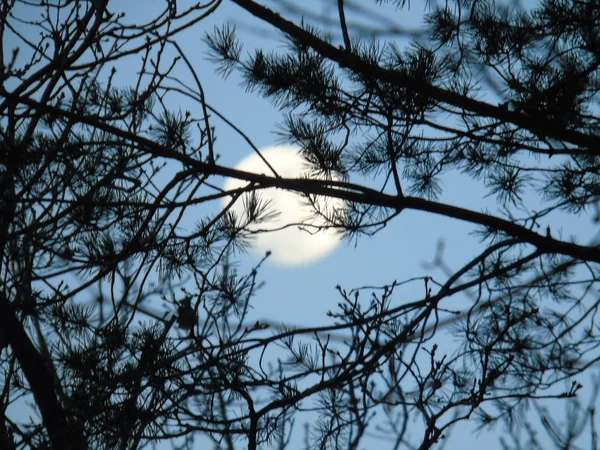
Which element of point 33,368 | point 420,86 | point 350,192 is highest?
point 420,86

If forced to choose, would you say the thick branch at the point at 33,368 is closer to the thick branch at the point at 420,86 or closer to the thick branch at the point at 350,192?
the thick branch at the point at 350,192

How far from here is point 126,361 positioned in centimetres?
206

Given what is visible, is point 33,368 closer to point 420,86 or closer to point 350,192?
point 350,192

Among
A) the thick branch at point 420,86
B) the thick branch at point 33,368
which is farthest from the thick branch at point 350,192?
the thick branch at point 33,368

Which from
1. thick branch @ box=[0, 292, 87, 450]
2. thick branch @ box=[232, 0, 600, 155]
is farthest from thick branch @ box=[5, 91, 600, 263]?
thick branch @ box=[0, 292, 87, 450]

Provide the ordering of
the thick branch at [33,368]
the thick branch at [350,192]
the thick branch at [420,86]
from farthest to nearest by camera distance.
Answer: the thick branch at [33,368], the thick branch at [420,86], the thick branch at [350,192]

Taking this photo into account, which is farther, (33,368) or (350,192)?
(33,368)

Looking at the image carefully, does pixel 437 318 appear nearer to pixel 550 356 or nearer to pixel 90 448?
pixel 550 356

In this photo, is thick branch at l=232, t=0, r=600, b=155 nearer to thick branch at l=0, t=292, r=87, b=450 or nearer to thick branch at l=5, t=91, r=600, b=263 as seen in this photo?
thick branch at l=5, t=91, r=600, b=263

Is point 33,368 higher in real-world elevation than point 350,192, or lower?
lower

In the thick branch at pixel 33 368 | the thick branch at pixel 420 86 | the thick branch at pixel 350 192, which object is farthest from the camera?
the thick branch at pixel 33 368

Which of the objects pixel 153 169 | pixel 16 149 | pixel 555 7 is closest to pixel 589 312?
pixel 555 7

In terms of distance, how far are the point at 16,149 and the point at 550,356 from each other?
1.97 metres

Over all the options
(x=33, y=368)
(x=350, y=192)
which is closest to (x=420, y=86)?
(x=350, y=192)
